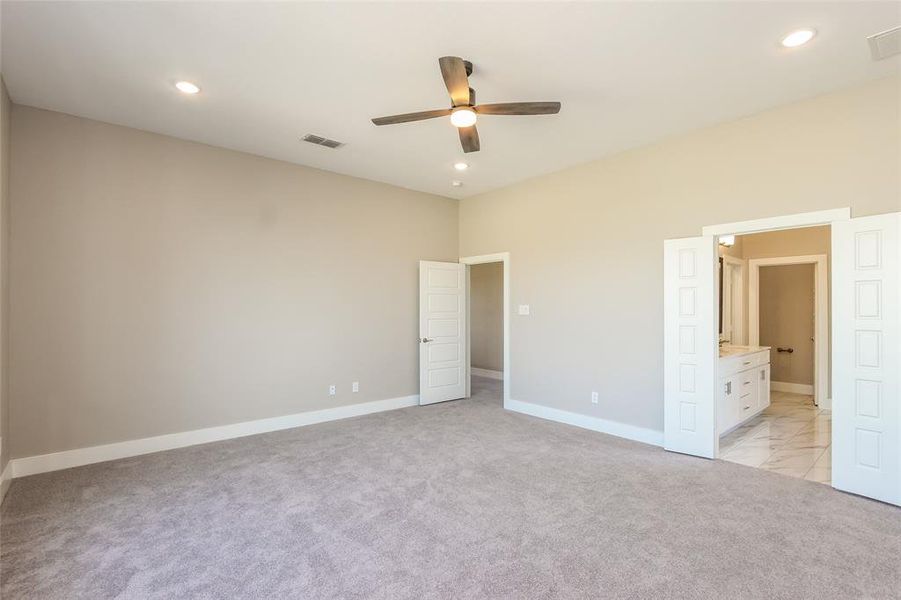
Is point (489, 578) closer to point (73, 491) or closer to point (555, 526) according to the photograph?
point (555, 526)

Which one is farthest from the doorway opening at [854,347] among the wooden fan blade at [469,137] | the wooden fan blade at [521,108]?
the wooden fan blade at [469,137]

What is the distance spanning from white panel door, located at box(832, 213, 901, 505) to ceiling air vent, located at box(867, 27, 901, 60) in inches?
42.2

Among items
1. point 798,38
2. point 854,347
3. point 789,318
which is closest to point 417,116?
point 798,38

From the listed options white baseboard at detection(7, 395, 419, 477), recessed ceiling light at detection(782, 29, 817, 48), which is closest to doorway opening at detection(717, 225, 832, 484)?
recessed ceiling light at detection(782, 29, 817, 48)

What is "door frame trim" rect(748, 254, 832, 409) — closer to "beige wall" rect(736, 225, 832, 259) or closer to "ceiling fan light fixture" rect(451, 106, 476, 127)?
"beige wall" rect(736, 225, 832, 259)

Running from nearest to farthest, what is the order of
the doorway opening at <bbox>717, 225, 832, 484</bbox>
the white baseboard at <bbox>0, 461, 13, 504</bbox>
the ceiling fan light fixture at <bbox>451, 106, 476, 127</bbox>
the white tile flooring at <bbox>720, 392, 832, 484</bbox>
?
the ceiling fan light fixture at <bbox>451, 106, 476, 127</bbox> → the white baseboard at <bbox>0, 461, 13, 504</bbox> → the white tile flooring at <bbox>720, 392, 832, 484</bbox> → the doorway opening at <bbox>717, 225, 832, 484</bbox>

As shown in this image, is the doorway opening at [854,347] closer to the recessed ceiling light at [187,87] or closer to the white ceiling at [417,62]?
the white ceiling at [417,62]

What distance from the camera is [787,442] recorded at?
14.4 ft

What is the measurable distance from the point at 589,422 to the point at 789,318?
469 cm

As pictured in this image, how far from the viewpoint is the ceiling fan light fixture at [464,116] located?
2899mm

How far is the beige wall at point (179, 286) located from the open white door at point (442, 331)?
1.47ft

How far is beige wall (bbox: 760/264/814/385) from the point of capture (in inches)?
267

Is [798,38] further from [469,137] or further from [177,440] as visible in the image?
[177,440]

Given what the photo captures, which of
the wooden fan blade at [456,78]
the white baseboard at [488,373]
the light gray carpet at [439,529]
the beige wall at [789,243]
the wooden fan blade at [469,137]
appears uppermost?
the wooden fan blade at [456,78]
